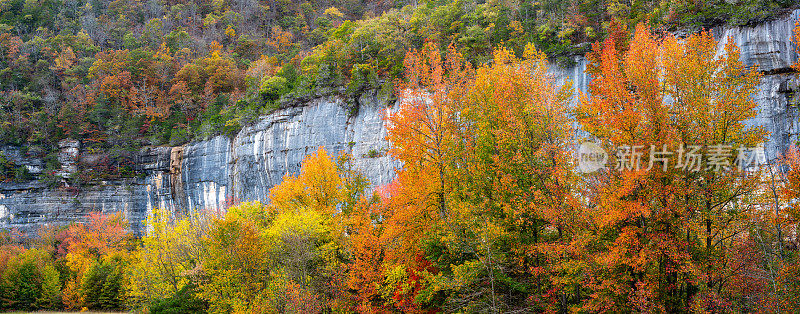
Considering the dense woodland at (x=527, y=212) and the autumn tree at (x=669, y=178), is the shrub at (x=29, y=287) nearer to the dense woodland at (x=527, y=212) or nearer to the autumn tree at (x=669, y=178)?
the dense woodland at (x=527, y=212)

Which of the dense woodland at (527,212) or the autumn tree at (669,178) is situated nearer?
the autumn tree at (669,178)

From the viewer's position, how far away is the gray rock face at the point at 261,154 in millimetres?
25031

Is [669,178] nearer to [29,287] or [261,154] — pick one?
[261,154]

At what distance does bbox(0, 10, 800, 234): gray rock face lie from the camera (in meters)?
25.0

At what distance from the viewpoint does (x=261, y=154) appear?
4453 cm

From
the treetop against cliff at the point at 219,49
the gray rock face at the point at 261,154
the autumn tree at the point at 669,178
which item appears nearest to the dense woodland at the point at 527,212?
the autumn tree at the point at 669,178

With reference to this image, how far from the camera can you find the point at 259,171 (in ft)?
146

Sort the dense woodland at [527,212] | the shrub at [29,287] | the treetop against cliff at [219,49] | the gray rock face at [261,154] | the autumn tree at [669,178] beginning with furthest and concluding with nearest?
1. the shrub at [29,287]
2. the treetop against cliff at [219,49]
3. the gray rock face at [261,154]
4. the dense woodland at [527,212]
5. the autumn tree at [669,178]

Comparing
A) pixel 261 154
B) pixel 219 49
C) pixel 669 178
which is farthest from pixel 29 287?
pixel 669 178

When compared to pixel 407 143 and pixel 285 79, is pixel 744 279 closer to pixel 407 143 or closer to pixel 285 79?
pixel 407 143

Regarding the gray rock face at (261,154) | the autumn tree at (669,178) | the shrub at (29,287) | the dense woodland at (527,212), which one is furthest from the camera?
the shrub at (29,287)

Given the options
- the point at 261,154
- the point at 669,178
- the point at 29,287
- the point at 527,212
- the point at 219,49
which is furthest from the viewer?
the point at 219,49

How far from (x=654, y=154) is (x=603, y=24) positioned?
928 inches

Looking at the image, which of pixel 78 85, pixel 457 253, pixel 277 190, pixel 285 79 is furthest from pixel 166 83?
pixel 457 253
